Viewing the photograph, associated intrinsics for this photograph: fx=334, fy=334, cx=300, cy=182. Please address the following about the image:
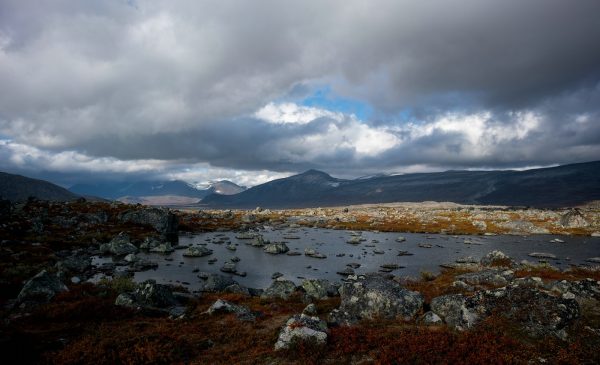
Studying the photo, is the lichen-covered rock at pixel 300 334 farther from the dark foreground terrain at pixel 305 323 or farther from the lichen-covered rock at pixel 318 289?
the lichen-covered rock at pixel 318 289

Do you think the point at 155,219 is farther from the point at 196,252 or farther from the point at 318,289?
the point at 318,289

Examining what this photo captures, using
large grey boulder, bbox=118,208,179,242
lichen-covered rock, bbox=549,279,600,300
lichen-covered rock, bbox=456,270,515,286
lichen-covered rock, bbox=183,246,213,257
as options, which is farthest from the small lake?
lichen-covered rock, bbox=549,279,600,300

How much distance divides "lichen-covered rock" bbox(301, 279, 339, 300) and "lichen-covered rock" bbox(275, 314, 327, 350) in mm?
15120

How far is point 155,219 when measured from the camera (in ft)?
302

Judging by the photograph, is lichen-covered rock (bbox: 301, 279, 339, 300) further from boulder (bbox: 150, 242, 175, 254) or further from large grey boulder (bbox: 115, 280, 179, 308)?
boulder (bbox: 150, 242, 175, 254)

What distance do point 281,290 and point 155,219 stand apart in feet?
221

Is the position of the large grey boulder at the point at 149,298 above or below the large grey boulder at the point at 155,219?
below

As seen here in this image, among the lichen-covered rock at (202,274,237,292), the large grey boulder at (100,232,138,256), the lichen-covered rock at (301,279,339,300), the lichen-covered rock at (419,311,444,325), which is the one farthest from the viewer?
the large grey boulder at (100,232,138,256)

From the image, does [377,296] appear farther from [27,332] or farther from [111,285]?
[111,285]

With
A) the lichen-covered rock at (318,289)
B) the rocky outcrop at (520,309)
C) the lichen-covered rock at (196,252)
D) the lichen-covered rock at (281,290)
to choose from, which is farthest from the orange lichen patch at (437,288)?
the lichen-covered rock at (196,252)

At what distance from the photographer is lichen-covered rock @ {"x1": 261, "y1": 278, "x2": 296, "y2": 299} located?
35.6 meters

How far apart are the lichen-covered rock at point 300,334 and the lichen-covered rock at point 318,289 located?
595 inches

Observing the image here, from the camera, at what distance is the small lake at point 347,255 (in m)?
51.3

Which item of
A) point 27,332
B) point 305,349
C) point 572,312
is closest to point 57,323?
point 27,332
